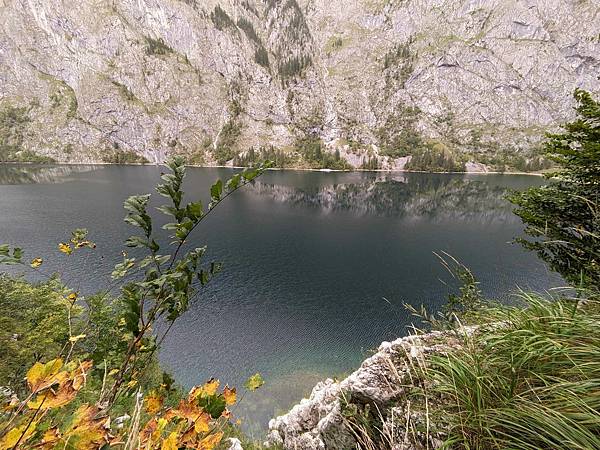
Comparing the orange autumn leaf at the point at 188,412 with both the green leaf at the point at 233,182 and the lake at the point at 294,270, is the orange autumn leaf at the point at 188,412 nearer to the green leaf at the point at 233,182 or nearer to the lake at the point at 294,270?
the green leaf at the point at 233,182

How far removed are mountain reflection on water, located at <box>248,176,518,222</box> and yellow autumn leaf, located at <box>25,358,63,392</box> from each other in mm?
67691

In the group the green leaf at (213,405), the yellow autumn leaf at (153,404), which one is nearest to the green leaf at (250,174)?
the green leaf at (213,405)

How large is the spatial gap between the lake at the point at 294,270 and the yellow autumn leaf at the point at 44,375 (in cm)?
295

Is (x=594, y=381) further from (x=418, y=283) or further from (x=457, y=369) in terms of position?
(x=418, y=283)

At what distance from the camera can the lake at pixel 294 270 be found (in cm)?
2156

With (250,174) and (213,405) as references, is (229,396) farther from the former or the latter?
(250,174)

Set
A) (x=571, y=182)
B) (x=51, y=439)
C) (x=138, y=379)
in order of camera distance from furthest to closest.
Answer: (x=571, y=182)
(x=138, y=379)
(x=51, y=439)

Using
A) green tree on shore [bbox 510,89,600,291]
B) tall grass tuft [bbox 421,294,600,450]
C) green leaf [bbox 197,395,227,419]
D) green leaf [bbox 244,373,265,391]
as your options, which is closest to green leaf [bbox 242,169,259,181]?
green leaf [bbox 197,395,227,419]

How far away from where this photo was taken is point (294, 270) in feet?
120

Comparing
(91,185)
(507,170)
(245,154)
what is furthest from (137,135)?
(507,170)

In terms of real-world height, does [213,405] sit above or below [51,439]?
below

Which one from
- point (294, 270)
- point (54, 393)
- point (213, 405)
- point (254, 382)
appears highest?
point (54, 393)

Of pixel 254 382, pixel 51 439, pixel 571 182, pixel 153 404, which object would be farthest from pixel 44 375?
pixel 571 182

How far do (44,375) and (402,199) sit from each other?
88318 millimetres
